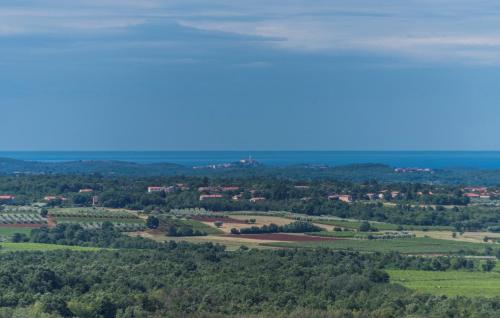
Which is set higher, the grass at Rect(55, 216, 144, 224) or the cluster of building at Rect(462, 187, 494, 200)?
the cluster of building at Rect(462, 187, 494, 200)

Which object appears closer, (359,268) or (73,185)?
(359,268)

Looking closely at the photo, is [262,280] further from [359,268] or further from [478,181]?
[478,181]

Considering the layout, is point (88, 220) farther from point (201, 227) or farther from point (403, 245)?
point (403, 245)

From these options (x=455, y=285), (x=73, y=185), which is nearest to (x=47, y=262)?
(x=455, y=285)

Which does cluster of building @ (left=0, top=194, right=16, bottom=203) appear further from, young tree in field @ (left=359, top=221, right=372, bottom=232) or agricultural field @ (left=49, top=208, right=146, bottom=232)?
young tree in field @ (left=359, top=221, right=372, bottom=232)

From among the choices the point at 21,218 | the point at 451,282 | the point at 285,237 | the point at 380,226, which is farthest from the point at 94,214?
the point at 451,282

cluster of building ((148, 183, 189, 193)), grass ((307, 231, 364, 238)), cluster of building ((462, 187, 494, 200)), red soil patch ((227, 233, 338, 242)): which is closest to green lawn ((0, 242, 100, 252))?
red soil patch ((227, 233, 338, 242))
